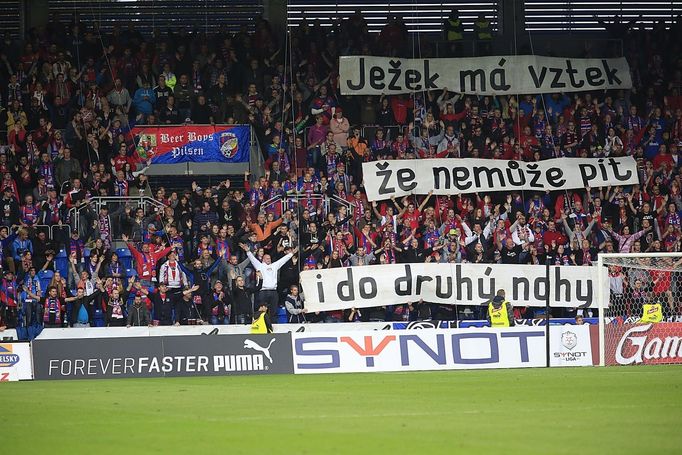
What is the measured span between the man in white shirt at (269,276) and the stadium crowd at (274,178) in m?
0.04

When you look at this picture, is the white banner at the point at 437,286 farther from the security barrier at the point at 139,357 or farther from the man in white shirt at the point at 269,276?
the security barrier at the point at 139,357

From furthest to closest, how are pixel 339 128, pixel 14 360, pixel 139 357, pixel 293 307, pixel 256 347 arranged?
pixel 339 128 < pixel 293 307 < pixel 256 347 < pixel 139 357 < pixel 14 360

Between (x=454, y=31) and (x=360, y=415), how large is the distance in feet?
64.3

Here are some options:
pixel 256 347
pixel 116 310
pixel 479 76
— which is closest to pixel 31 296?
pixel 116 310

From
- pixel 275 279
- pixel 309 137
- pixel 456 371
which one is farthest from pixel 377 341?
pixel 309 137

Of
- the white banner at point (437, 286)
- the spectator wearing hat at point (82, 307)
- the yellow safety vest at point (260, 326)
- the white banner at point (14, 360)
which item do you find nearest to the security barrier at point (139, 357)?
the white banner at point (14, 360)

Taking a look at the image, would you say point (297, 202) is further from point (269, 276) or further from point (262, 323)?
point (262, 323)

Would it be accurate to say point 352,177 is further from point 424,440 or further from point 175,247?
point 424,440

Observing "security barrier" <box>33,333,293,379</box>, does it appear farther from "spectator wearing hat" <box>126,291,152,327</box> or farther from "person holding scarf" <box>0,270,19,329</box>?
"person holding scarf" <box>0,270,19,329</box>

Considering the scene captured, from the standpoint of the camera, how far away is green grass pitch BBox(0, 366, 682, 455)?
32.5 ft

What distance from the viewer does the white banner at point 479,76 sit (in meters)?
28.6

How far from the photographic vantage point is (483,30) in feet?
99.3

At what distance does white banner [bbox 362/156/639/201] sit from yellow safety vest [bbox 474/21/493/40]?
4.47 m

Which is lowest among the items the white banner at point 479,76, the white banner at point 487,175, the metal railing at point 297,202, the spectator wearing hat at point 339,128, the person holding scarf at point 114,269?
the person holding scarf at point 114,269
